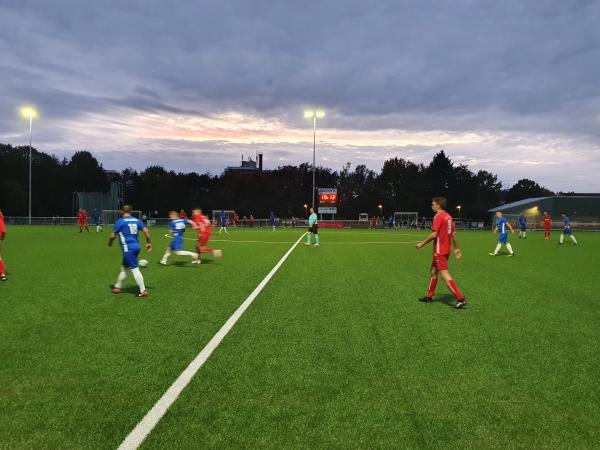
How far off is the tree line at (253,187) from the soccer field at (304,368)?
8572 centimetres

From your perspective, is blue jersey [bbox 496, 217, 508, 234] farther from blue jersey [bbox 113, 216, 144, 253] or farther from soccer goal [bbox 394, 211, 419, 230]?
soccer goal [bbox 394, 211, 419, 230]

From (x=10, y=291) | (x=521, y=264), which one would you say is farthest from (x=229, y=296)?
(x=521, y=264)

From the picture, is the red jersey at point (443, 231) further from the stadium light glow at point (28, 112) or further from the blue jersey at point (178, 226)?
the stadium light glow at point (28, 112)

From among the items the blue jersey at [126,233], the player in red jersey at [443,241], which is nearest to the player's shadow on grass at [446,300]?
the player in red jersey at [443,241]

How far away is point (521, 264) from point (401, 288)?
26.4 ft

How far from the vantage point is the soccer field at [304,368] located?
11.9 feet

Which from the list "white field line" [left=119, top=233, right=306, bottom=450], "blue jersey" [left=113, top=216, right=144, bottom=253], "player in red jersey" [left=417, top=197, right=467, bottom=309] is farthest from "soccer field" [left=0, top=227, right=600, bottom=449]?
"blue jersey" [left=113, top=216, right=144, bottom=253]

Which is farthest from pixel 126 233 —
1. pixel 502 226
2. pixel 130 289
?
pixel 502 226

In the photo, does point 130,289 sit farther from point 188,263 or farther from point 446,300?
point 446,300

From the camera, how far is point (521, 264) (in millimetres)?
16406

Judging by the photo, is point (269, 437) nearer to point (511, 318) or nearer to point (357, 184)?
point (511, 318)

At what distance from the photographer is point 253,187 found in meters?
100

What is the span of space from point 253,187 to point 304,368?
96.2 meters

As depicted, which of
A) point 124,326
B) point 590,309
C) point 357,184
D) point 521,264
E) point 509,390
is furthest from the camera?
point 357,184
